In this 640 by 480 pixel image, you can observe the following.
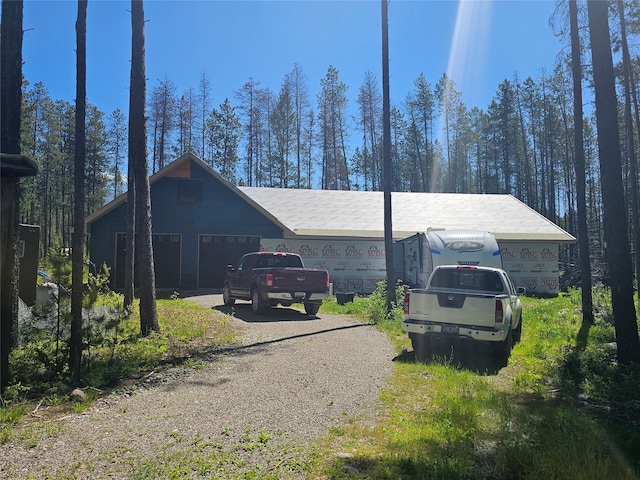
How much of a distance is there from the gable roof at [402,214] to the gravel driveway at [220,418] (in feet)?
47.7

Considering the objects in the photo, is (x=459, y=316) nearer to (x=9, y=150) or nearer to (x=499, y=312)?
(x=499, y=312)

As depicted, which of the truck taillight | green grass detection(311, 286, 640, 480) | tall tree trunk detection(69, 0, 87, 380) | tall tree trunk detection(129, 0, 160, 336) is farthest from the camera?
tall tree trunk detection(129, 0, 160, 336)

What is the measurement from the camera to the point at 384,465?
435 centimetres

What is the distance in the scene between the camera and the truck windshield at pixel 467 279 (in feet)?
33.1

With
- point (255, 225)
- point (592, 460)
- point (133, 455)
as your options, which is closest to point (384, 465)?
point (592, 460)

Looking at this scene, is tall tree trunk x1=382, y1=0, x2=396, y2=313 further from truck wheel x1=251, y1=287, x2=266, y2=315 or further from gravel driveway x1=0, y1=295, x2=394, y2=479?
gravel driveway x1=0, y1=295, x2=394, y2=479

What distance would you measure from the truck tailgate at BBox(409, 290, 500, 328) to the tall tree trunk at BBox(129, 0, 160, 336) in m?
5.60

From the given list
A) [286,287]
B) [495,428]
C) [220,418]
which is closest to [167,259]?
[286,287]

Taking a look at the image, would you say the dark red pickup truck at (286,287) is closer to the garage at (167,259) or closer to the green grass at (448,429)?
the green grass at (448,429)

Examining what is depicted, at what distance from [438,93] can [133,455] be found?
51316 millimetres

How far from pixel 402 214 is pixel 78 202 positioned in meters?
21.2

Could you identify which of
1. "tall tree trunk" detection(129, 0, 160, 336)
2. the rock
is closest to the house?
"tall tree trunk" detection(129, 0, 160, 336)

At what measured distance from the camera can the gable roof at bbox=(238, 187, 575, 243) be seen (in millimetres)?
23953

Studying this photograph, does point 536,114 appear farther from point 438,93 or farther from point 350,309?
point 350,309
